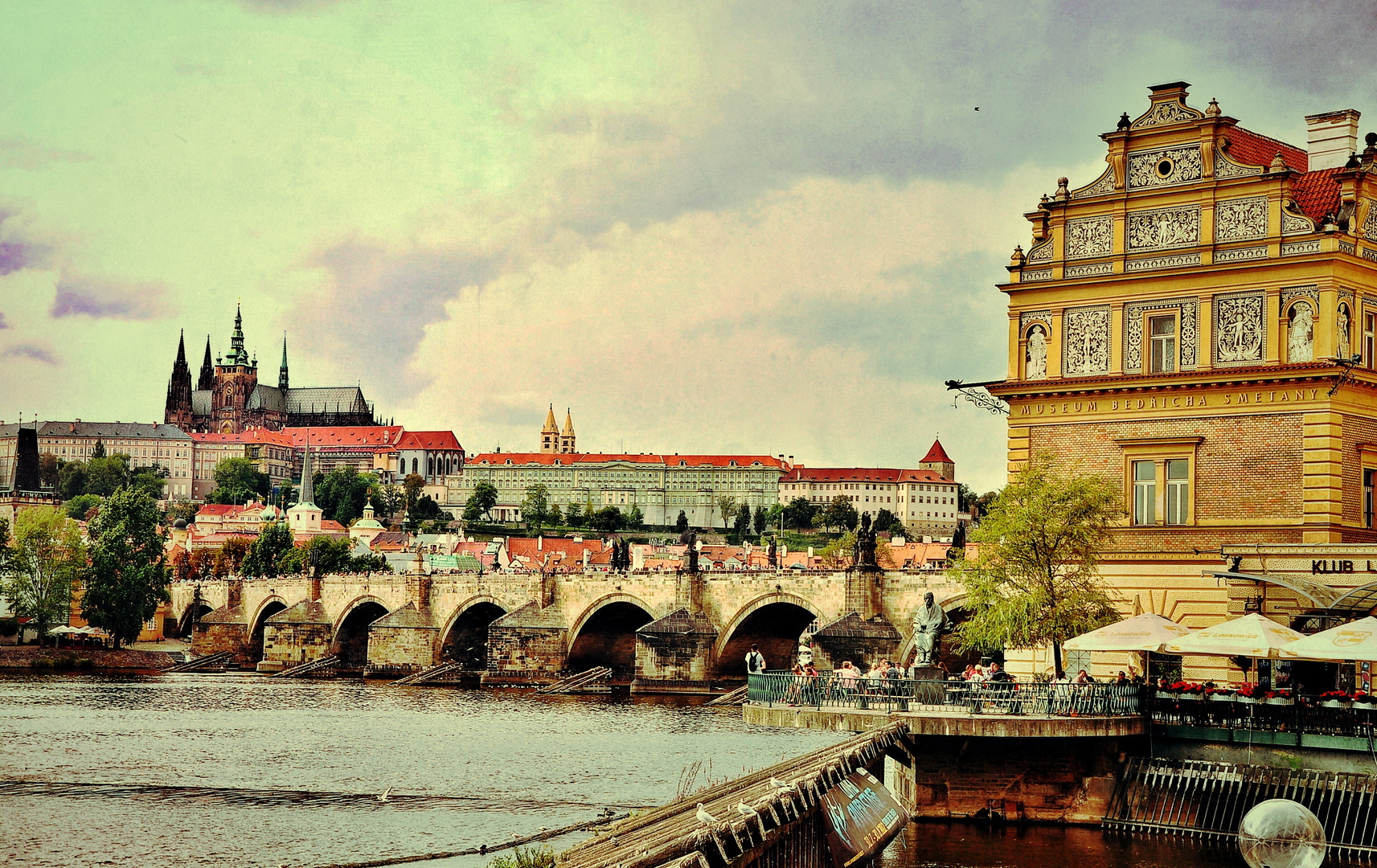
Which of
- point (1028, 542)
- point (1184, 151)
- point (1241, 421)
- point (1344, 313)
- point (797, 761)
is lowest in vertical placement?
point (797, 761)

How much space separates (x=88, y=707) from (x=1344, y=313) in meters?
49.1

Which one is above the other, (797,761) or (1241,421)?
(1241,421)

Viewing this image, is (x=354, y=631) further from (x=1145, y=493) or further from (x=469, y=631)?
(x=1145, y=493)

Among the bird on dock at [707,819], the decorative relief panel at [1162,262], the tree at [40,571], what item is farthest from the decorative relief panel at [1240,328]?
the tree at [40,571]

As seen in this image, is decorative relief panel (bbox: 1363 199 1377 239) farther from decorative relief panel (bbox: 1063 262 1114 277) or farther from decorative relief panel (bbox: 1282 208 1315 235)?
decorative relief panel (bbox: 1063 262 1114 277)

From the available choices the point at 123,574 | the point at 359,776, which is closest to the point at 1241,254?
the point at 359,776

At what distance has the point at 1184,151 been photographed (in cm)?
3197

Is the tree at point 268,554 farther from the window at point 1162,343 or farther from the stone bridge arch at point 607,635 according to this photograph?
the window at point 1162,343

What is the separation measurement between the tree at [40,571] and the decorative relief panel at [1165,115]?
233 ft

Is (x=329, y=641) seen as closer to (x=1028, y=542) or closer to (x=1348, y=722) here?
(x=1028, y=542)

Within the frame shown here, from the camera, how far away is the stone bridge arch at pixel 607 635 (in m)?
77.6

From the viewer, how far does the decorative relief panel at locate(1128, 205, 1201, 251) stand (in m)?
31.8

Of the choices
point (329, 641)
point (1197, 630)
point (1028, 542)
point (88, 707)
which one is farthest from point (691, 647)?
point (1197, 630)

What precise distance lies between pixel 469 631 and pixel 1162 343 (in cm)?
6023
